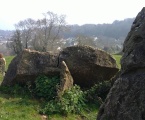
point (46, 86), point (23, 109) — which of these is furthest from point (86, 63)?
point (23, 109)

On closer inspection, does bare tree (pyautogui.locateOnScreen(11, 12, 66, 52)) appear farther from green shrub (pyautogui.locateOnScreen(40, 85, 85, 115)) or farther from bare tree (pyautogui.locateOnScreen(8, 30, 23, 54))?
green shrub (pyautogui.locateOnScreen(40, 85, 85, 115))

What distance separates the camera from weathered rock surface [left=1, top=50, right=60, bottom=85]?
1548cm

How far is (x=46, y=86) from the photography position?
14.8 metres

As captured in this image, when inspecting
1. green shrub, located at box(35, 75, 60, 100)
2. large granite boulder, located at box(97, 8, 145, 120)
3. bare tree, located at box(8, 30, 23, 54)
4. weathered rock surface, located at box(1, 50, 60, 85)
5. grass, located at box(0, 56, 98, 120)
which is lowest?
bare tree, located at box(8, 30, 23, 54)

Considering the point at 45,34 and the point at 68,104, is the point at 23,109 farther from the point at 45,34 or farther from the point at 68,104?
the point at 45,34

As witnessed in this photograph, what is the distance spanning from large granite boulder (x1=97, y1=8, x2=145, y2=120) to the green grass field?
620 cm

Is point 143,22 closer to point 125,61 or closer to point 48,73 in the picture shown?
point 125,61

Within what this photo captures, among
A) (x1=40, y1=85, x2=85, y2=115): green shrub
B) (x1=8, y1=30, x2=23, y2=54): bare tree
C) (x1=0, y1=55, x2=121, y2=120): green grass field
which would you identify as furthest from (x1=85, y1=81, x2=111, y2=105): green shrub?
(x1=8, y1=30, x2=23, y2=54): bare tree

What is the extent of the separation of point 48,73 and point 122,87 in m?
9.48

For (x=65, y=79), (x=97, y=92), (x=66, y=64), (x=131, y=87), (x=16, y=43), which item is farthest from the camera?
(x=16, y=43)

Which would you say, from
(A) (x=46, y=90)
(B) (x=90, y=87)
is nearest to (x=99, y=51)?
(B) (x=90, y=87)

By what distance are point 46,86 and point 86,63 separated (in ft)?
8.11

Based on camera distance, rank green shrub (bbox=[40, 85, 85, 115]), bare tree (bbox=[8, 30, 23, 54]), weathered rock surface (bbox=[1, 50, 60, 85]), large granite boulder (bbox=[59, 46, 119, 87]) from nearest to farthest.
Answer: green shrub (bbox=[40, 85, 85, 115]), weathered rock surface (bbox=[1, 50, 60, 85]), large granite boulder (bbox=[59, 46, 119, 87]), bare tree (bbox=[8, 30, 23, 54])

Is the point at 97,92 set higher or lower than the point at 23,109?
higher
